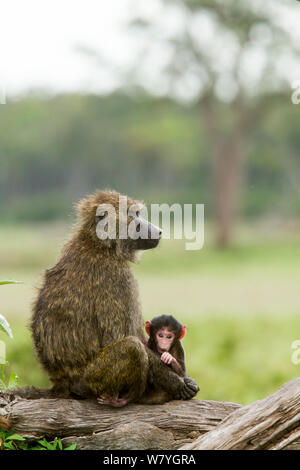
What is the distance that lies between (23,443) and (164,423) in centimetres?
65

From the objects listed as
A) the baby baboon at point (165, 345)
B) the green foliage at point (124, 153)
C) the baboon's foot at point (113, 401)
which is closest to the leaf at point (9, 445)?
the baboon's foot at point (113, 401)

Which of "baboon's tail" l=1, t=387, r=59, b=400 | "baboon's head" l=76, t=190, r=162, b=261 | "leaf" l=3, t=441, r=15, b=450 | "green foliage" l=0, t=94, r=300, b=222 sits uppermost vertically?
"green foliage" l=0, t=94, r=300, b=222

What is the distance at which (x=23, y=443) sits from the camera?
2477 millimetres

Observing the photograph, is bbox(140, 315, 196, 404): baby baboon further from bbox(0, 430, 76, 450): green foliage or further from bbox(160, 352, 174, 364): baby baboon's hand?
bbox(0, 430, 76, 450): green foliage

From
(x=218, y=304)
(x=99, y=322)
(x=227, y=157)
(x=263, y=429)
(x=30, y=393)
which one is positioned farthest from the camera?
(x=227, y=157)

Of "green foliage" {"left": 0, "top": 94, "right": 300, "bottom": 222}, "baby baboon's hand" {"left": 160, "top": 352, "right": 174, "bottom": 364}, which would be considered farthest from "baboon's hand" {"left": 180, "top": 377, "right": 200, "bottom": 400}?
"green foliage" {"left": 0, "top": 94, "right": 300, "bottom": 222}

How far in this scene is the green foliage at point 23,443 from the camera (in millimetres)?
2434

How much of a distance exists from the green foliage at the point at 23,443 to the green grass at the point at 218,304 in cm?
182

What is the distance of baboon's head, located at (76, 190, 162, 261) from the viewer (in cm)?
251

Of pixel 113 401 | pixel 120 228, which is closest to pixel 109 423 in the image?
pixel 113 401

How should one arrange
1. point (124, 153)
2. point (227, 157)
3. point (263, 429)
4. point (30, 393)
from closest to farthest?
point (263, 429) → point (30, 393) → point (124, 153) → point (227, 157)

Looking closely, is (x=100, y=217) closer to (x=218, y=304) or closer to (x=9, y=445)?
(x=9, y=445)

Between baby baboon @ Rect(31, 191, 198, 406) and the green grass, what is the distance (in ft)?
6.14

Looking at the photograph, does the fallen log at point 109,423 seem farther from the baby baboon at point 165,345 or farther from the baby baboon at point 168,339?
the baby baboon at point 168,339
